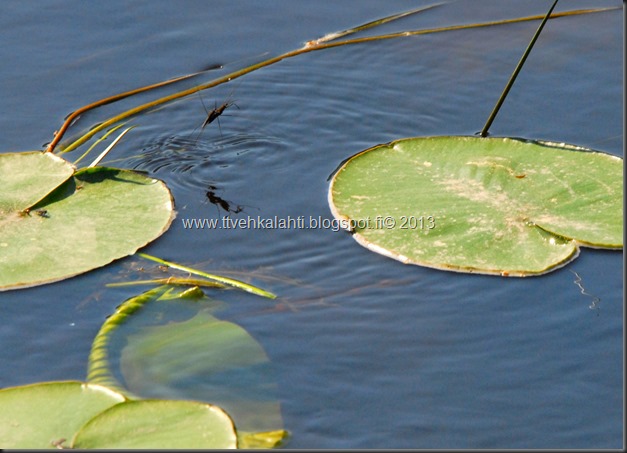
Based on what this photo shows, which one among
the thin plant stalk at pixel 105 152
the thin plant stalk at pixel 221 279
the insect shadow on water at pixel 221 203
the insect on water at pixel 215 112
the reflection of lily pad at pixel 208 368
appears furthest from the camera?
the insect on water at pixel 215 112

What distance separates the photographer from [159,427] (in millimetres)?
2828

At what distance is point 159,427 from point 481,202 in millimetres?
1879

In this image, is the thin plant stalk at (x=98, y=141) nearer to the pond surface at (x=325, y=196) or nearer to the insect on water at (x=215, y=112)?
the pond surface at (x=325, y=196)

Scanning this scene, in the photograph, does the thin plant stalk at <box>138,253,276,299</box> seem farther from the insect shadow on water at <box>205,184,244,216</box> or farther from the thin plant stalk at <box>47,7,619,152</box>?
the thin plant stalk at <box>47,7,619,152</box>

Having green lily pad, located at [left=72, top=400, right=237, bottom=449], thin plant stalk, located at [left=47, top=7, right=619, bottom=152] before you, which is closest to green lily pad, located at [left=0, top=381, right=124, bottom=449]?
green lily pad, located at [left=72, top=400, right=237, bottom=449]

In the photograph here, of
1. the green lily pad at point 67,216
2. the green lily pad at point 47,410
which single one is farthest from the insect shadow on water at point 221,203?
the green lily pad at point 47,410

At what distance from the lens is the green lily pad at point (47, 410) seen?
2.82 metres

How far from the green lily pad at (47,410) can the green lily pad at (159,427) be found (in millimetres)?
82

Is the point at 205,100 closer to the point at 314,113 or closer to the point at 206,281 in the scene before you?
the point at 314,113

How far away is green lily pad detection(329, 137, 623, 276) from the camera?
149 inches

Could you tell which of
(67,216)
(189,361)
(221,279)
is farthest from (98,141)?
(189,361)

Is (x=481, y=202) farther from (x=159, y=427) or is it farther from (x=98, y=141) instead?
(x=98, y=141)

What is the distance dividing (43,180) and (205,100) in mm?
1181

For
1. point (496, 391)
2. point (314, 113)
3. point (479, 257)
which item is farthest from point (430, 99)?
point (496, 391)
